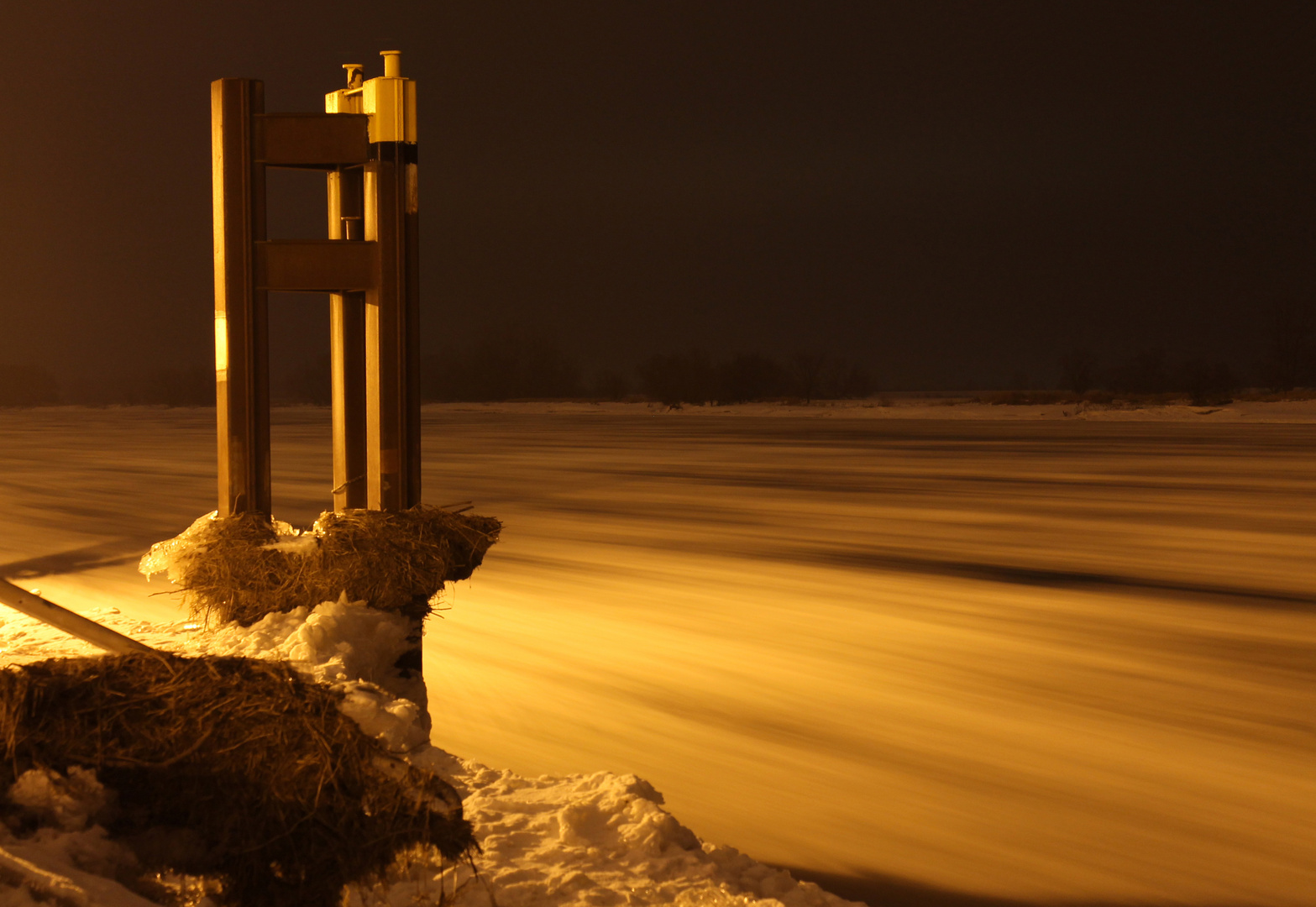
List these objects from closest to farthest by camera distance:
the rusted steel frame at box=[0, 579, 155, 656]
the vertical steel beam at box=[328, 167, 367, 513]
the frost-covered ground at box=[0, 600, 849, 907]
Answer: the frost-covered ground at box=[0, 600, 849, 907] → the rusted steel frame at box=[0, 579, 155, 656] → the vertical steel beam at box=[328, 167, 367, 513]

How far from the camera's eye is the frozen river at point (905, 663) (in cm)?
335

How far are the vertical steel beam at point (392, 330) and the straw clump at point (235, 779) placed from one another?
216 centimetres

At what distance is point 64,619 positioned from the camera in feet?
7.82

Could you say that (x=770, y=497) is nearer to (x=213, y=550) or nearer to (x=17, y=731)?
(x=213, y=550)

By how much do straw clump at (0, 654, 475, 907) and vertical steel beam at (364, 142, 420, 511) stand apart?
2164 millimetres

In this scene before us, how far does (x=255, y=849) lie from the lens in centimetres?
207

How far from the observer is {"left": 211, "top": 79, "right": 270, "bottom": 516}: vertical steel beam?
4.37 meters

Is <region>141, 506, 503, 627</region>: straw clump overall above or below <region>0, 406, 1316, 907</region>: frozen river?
above

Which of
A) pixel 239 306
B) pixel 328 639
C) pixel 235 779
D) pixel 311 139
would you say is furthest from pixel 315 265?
pixel 235 779

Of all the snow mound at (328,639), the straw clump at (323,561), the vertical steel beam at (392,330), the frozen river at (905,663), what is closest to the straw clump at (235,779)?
the frozen river at (905,663)

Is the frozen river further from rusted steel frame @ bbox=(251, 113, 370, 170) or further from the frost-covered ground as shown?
rusted steel frame @ bbox=(251, 113, 370, 170)

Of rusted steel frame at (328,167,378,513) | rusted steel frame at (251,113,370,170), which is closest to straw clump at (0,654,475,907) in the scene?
rusted steel frame at (328,167,378,513)

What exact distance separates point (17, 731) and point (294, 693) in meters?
0.51

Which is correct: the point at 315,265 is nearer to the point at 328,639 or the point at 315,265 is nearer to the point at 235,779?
the point at 328,639
